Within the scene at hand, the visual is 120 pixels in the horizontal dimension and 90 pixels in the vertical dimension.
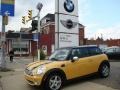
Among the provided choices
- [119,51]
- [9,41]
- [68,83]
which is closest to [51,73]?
[68,83]

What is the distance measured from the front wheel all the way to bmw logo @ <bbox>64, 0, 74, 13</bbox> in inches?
330

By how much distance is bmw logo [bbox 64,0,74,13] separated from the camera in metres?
18.0

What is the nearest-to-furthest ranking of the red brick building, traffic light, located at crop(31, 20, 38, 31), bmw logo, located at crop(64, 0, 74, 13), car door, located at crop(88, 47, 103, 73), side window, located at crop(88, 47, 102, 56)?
car door, located at crop(88, 47, 103, 73) < side window, located at crop(88, 47, 102, 56) < bmw logo, located at crop(64, 0, 74, 13) < traffic light, located at crop(31, 20, 38, 31) < the red brick building

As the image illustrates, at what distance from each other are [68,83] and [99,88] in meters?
1.62

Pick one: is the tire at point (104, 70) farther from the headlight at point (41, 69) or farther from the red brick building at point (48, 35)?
the red brick building at point (48, 35)

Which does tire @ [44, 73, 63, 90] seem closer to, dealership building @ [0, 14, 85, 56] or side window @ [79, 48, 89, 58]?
side window @ [79, 48, 89, 58]

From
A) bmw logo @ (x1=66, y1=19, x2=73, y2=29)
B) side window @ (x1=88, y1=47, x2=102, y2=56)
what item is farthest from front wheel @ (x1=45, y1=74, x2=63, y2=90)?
bmw logo @ (x1=66, y1=19, x2=73, y2=29)

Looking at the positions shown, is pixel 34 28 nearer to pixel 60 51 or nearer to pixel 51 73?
pixel 60 51

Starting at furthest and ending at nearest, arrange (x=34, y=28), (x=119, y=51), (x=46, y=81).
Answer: (x=119, y=51) < (x=34, y=28) < (x=46, y=81)

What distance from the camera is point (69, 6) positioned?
18.3 m

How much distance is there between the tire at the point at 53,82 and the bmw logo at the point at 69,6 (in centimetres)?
835

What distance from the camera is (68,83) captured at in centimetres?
1177

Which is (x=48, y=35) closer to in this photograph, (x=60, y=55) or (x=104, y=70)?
(x=104, y=70)

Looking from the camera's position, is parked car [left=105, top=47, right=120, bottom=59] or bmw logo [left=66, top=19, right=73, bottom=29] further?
parked car [left=105, top=47, right=120, bottom=59]
